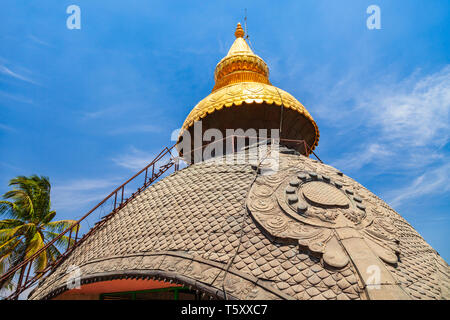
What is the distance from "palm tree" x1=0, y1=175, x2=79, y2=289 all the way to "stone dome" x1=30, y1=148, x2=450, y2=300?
25.2 feet

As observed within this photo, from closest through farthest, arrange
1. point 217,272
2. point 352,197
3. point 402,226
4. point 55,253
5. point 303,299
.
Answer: point 303,299 < point 217,272 < point 352,197 < point 402,226 < point 55,253

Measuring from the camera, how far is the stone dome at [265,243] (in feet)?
12.9

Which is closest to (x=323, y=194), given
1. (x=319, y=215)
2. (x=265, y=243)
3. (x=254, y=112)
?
(x=319, y=215)

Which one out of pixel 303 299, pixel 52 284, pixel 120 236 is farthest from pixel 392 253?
pixel 52 284

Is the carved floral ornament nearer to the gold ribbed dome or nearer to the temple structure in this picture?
the temple structure

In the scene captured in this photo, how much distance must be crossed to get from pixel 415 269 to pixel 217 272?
121 inches

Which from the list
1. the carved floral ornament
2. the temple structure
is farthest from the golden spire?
the carved floral ornament

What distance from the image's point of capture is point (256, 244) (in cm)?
454

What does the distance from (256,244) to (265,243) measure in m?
0.14

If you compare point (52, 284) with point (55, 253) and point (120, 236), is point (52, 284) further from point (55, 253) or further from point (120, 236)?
point (55, 253)

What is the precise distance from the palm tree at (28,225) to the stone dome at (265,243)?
769cm

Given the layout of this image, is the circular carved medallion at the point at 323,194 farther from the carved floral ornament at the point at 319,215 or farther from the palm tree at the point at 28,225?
the palm tree at the point at 28,225

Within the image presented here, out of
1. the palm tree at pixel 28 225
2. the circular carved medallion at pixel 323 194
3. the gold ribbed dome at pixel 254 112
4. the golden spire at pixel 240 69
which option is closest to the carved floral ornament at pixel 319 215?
the circular carved medallion at pixel 323 194

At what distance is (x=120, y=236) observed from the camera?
19.8 ft
